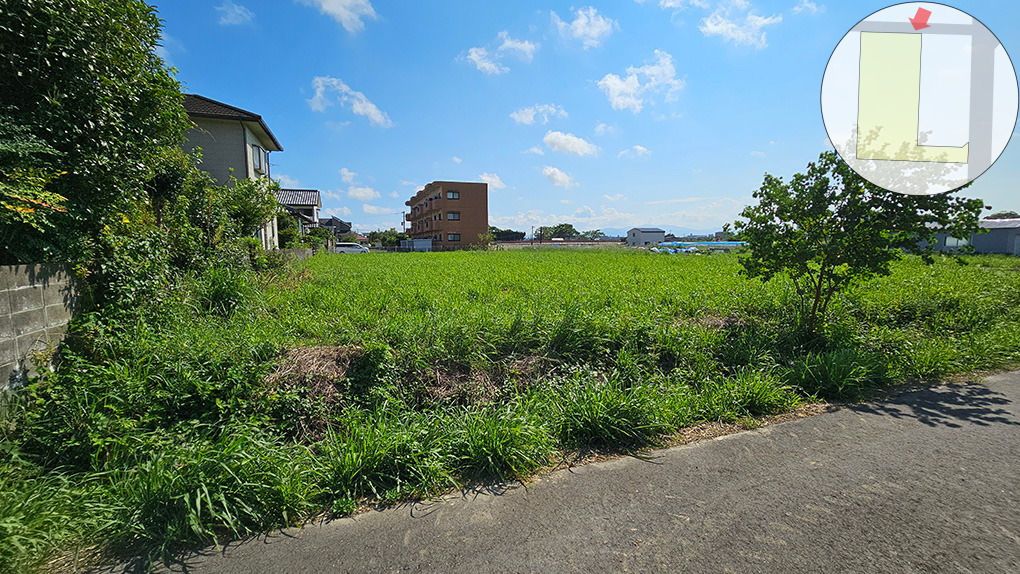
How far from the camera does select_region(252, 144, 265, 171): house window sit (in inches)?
656

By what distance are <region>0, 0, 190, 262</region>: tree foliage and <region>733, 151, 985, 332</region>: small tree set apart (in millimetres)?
6842

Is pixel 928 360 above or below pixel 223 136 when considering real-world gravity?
below

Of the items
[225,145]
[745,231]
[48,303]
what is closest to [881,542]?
[745,231]

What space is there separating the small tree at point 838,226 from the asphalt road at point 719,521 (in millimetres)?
2386

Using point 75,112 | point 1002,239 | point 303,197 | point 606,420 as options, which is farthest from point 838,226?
point 1002,239

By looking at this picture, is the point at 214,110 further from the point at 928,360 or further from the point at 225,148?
the point at 928,360

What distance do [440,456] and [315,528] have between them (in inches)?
30.0

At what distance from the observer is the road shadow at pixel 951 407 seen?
316 centimetres

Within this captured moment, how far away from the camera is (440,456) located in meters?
2.51

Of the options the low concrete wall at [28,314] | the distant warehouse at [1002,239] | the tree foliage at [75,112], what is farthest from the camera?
the distant warehouse at [1002,239]

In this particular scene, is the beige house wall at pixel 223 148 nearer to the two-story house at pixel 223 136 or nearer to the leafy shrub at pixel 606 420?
the two-story house at pixel 223 136

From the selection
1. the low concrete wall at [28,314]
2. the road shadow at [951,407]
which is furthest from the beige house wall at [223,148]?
the road shadow at [951,407]

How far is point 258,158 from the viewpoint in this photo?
17422 millimetres

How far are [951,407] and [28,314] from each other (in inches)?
296
